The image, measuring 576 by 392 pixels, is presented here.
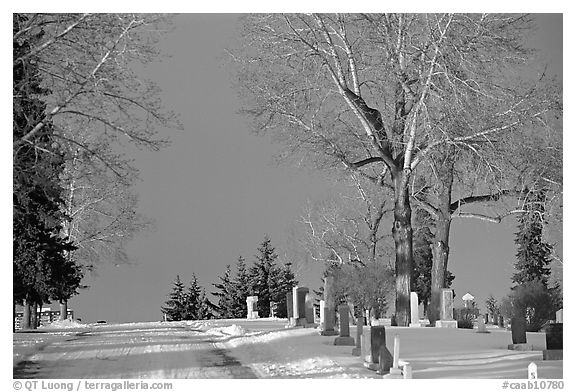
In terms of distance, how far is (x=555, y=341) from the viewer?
11.9 metres

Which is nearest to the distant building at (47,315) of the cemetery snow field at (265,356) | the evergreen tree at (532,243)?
the cemetery snow field at (265,356)

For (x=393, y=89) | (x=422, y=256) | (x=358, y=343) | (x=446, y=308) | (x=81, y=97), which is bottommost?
(x=358, y=343)

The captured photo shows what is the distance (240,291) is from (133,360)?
13.2 meters

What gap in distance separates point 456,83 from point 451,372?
7.32 meters

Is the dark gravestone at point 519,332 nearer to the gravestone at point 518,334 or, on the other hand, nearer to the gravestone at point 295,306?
the gravestone at point 518,334

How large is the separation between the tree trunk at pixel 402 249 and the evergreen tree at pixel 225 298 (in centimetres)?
528

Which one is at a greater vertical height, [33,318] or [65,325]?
[33,318]

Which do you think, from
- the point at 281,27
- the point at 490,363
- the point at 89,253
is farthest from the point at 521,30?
the point at 89,253

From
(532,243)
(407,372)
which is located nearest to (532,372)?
(407,372)

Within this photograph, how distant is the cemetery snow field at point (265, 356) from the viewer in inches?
443

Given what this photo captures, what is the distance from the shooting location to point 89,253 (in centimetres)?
2661

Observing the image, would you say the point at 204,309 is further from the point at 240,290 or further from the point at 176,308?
the point at 240,290

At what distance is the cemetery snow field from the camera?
11.2 m
